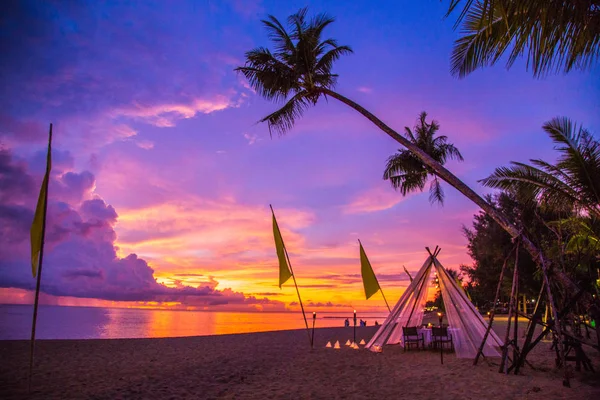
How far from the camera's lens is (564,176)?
7.82 meters

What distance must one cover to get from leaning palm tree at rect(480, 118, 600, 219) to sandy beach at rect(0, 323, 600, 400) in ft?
11.3

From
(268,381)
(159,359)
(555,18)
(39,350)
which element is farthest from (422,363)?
(39,350)

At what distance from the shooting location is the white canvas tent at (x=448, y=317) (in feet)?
33.6

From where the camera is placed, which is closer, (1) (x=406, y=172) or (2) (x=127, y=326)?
(1) (x=406, y=172)

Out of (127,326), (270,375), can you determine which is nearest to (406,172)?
(270,375)

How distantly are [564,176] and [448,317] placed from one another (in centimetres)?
500

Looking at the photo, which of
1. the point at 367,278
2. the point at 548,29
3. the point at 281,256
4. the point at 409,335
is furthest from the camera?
Answer: the point at 367,278

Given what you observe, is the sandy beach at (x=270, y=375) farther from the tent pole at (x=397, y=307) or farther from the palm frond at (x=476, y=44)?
the palm frond at (x=476, y=44)

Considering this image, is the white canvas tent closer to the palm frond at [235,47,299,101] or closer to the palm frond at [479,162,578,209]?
the palm frond at [479,162,578,209]

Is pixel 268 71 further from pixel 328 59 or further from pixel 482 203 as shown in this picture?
pixel 482 203

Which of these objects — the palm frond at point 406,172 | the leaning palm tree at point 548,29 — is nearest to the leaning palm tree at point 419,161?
the palm frond at point 406,172

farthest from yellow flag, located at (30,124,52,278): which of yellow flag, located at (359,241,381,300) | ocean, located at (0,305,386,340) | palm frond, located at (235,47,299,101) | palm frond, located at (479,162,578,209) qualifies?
ocean, located at (0,305,386,340)

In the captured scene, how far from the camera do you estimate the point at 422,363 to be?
948cm

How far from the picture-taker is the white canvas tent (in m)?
10.2
